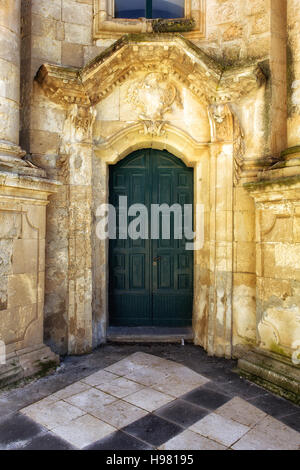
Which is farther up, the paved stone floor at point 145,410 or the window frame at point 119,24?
the window frame at point 119,24

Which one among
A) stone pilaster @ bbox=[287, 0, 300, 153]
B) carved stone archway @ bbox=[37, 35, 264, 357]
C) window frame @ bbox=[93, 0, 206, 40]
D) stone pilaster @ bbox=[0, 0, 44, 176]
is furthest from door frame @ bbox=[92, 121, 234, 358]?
window frame @ bbox=[93, 0, 206, 40]

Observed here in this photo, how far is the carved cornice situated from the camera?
15.0 feet

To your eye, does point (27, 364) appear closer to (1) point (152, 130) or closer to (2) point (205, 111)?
(1) point (152, 130)

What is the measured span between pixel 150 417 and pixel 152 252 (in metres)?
2.65

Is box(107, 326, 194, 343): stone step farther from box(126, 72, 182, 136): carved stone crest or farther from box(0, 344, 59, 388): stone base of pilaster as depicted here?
box(126, 72, 182, 136): carved stone crest

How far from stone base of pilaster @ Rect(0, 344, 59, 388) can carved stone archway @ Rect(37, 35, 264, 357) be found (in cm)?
55

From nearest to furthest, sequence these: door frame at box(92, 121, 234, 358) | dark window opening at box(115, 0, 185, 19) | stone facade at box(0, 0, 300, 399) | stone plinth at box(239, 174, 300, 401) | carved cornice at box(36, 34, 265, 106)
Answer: stone plinth at box(239, 174, 300, 401) < stone facade at box(0, 0, 300, 399) < carved cornice at box(36, 34, 265, 106) < door frame at box(92, 121, 234, 358) < dark window opening at box(115, 0, 185, 19)

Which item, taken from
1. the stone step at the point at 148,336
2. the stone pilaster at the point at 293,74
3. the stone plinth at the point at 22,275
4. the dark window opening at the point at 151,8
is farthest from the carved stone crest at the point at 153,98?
the stone step at the point at 148,336

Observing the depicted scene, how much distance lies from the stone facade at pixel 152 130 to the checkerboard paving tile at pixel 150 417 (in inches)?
36.0

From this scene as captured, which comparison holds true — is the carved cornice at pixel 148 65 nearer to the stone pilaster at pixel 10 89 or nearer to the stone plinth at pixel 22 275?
the stone pilaster at pixel 10 89

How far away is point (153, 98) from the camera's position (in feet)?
16.5

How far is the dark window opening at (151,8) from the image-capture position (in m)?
5.30

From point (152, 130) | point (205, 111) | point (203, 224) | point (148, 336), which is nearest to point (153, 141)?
point (152, 130)
